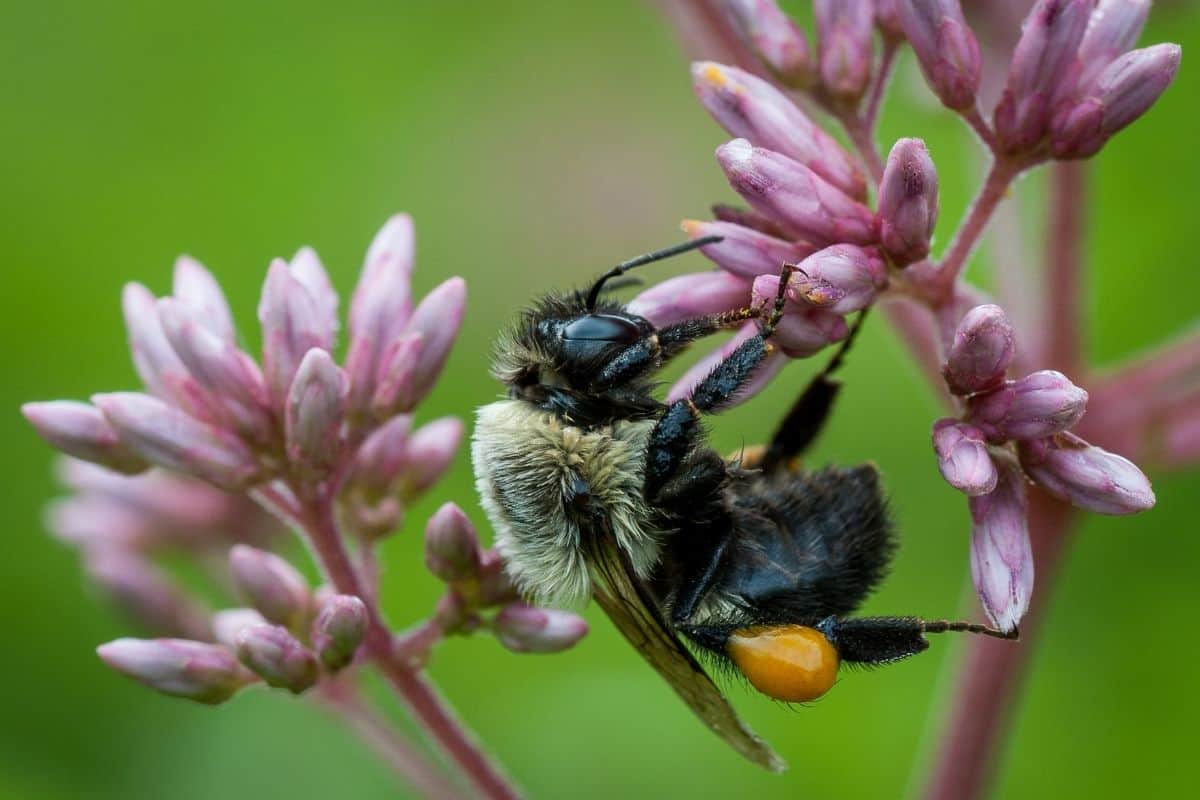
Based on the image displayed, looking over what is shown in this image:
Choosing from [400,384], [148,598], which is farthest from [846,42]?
[148,598]

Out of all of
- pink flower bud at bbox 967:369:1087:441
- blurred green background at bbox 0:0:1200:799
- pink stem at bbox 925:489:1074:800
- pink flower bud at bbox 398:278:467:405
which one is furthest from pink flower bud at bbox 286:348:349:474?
pink stem at bbox 925:489:1074:800

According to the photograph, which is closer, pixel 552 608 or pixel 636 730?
pixel 552 608

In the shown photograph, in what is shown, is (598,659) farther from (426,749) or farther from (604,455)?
(604,455)

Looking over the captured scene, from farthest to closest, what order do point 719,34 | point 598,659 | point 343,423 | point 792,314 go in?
point 598,659 < point 719,34 < point 343,423 < point 792,314

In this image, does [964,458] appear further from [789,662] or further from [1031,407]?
[789,662]

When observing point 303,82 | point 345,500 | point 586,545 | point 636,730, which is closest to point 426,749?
point 636,730

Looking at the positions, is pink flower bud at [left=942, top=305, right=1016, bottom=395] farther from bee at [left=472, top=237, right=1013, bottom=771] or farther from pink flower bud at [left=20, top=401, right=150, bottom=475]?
pink flower bud at [left=20, top=401, right=150, bottom=475]
